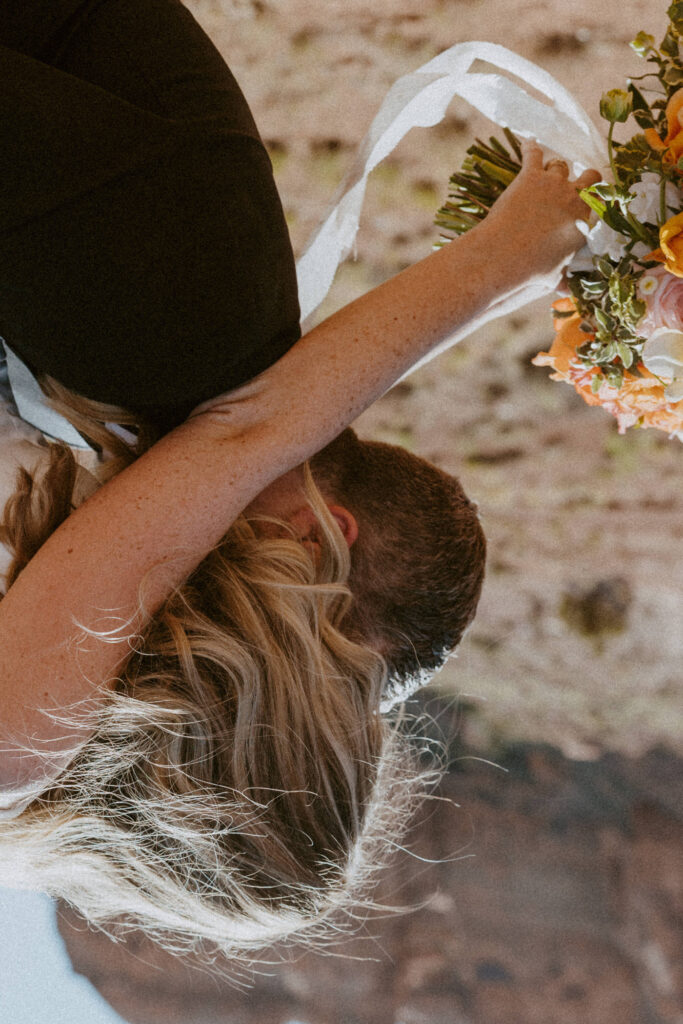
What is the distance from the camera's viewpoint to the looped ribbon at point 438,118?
0.79 m

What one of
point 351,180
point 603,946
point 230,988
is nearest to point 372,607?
point 351,180

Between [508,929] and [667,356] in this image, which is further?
[508,929]

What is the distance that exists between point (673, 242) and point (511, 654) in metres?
0.88

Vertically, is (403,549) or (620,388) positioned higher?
(620,388)

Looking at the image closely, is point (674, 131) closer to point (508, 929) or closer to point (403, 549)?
point (403, 549)

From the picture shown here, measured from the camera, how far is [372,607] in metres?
0.87

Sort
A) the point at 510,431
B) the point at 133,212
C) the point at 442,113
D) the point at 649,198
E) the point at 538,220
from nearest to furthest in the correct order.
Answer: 1. the point at 133,212
2. the point at 649,198
3. the point at 538,220
4. the point at 442,113
5. the point at 510,431

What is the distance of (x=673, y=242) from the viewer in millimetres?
674

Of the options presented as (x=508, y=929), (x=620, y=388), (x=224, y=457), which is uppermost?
(x=224, y=457)

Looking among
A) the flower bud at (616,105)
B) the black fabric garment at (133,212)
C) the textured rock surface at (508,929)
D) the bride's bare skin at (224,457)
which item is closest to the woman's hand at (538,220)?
the bride's bare skin at (224,457)

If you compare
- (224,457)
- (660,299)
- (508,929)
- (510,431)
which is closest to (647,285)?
(660,299)

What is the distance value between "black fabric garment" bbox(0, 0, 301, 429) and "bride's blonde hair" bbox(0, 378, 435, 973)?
0.36 ft

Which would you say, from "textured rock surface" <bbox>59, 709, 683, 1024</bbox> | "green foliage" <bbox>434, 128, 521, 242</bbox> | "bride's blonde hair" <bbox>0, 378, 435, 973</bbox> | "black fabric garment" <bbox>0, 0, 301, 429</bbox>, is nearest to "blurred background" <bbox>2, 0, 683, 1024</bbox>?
"textured rock surface" <bbox>59, 709, 683, 1024</bbox>

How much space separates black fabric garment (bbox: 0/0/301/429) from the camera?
0.60m
